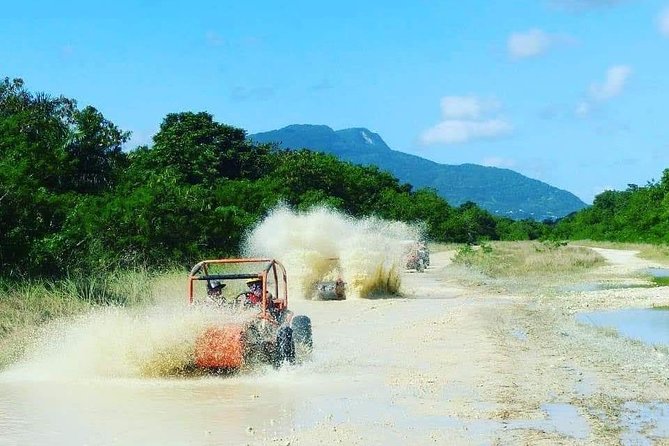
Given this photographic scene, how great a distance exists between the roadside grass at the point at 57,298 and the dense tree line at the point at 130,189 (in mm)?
1340

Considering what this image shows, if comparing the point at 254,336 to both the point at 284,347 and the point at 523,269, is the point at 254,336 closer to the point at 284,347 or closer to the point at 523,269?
the point at 284,347

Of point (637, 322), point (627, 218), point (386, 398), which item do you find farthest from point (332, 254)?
point (627, 218)

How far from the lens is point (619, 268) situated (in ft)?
157

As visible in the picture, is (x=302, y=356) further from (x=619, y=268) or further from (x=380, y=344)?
(x=619, y=268)

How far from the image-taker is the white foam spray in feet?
94.9

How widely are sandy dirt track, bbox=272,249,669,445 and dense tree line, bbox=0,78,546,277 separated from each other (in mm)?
6473

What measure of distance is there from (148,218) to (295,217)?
4743 millimetres

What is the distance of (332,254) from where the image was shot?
2961 cm

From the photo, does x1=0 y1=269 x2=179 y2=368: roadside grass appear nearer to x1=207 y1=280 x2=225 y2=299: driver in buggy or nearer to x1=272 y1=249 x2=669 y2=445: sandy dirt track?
x1=207 y1=280 x2=225 y2=299: driver in buggy

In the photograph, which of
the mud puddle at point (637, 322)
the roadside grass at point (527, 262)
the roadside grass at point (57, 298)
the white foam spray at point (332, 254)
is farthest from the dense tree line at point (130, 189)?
the mud puddle at point (637, 322)

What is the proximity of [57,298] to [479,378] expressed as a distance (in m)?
9.02

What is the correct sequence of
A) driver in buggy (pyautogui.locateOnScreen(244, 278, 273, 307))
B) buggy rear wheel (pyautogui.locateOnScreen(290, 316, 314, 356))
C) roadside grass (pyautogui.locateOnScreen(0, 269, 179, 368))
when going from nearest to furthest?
driver in buggy (pyautogui.locateOnScreen(244, 278, 273, 307)) → buggy rear wheel (pyautogui.locateOnScreen(290, 316, 314, 356)) → roadside grass (pyautogui.locateOnScreen(0, 269, 179, 368))

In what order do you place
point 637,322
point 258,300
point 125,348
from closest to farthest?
point 125,348
point 258,300
point 637,322

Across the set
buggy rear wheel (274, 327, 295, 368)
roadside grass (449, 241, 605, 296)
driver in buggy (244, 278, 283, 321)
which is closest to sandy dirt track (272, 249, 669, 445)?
buggy rear wheel (274, 327, 295, 368)
